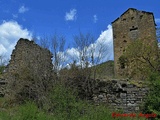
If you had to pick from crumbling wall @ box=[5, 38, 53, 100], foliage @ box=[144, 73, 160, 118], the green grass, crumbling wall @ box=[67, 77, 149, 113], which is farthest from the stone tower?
the green grass

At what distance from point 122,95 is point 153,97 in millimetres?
1584

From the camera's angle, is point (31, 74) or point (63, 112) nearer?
point (63, 112)

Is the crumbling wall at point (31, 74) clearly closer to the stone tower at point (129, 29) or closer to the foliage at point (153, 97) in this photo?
the foliage at point (153, 97)

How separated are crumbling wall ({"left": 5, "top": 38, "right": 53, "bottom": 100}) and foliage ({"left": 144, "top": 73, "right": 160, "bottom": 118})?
4574 millimetres

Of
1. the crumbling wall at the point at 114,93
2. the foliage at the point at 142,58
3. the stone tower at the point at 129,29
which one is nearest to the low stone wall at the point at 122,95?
the crumbling wall at the point at 114,93

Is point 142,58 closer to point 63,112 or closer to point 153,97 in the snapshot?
point 153,97

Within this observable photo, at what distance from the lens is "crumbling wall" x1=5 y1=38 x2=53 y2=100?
12.5 meters

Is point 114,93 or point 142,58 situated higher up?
point 142,58

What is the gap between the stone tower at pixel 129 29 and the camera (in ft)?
73.8

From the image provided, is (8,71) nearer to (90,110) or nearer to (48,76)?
(48,76)

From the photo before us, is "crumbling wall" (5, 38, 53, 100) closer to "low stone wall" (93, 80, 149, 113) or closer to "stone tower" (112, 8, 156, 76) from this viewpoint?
"low stone wall" (93, 80, 149, 113)

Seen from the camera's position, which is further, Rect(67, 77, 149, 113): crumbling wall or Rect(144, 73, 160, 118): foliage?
Rect(67, 77, 149, 113): crumbling wall

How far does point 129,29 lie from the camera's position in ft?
78.0

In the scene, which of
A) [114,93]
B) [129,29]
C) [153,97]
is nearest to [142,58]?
[114,93]
